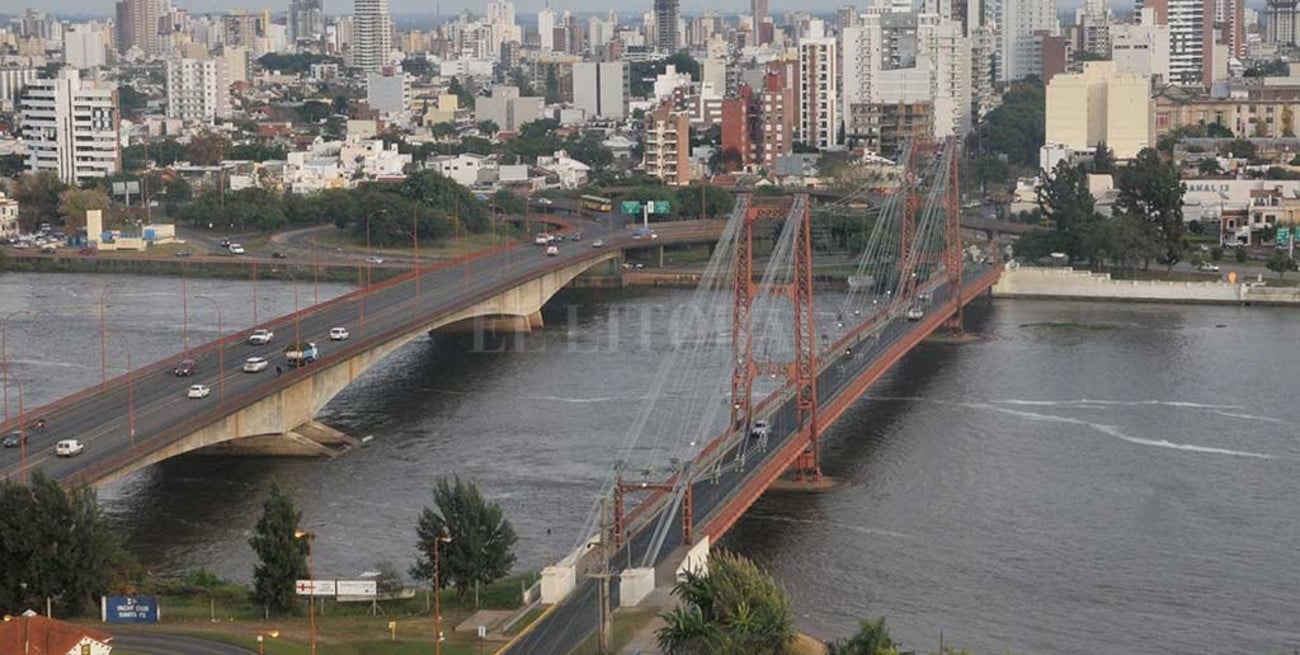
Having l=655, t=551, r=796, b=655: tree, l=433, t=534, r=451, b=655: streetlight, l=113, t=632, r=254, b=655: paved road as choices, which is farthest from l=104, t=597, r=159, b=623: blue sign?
l=655, t=551, r=796, b=655: tree

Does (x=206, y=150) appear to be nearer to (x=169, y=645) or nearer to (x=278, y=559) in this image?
(x=278, y=559)

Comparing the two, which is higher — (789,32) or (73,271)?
(789,32)

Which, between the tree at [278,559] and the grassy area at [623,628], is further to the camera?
the tree at [278,559]

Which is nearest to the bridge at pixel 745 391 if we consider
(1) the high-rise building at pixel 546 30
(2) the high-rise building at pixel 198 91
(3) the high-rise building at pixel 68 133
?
(3) the high-rise building at pixel 68 133

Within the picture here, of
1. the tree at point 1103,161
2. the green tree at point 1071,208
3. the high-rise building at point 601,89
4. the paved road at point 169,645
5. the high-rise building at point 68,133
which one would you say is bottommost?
the paved road at point 169,645

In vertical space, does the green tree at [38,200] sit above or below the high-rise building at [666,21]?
below

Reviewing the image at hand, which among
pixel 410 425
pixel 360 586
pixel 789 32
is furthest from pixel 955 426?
pixel 789 32

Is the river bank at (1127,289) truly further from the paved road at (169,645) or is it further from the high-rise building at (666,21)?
the high-rise building at (666,21)

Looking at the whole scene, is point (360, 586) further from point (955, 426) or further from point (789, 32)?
point (789, 32)

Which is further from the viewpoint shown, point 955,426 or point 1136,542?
point 955,426
